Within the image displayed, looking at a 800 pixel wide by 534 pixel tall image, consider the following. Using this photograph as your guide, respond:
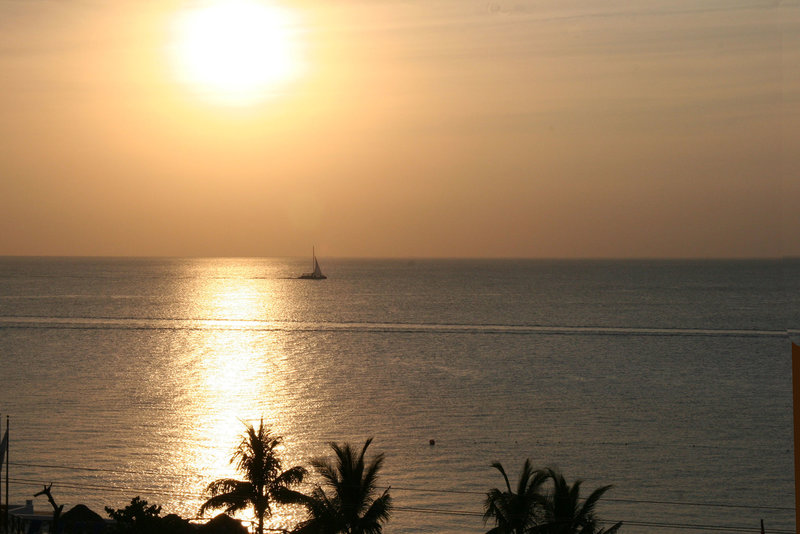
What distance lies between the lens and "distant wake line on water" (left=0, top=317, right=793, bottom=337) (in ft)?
340

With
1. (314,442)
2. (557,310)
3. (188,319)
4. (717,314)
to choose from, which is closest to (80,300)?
(188,319)

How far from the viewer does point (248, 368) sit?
247 ft

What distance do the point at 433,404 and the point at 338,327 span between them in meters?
52.9

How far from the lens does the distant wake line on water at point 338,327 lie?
10362 cm

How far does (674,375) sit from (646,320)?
51498 mm

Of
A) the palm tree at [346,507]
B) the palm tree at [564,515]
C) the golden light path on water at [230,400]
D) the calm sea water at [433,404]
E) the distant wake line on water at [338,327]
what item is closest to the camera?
the palm tree at [564,515]

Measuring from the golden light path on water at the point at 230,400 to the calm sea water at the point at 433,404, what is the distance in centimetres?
24

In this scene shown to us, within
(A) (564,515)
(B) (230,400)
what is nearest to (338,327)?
(B) (230,400)

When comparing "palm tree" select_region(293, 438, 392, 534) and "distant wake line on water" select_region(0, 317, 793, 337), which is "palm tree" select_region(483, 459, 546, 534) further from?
"distant wake line on water" select_region(0, 317, 793, 337)

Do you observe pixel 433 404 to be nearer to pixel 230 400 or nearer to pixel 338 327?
pixel 230 400

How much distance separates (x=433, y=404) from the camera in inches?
2298

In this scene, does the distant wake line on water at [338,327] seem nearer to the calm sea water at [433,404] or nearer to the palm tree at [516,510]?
the calm sea water at [433,404]

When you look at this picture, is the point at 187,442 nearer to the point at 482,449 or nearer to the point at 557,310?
the point at 482,449

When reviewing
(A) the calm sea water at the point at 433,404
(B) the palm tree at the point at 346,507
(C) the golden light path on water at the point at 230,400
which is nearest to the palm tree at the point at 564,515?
(B) the palm tree at the point at 346,507
